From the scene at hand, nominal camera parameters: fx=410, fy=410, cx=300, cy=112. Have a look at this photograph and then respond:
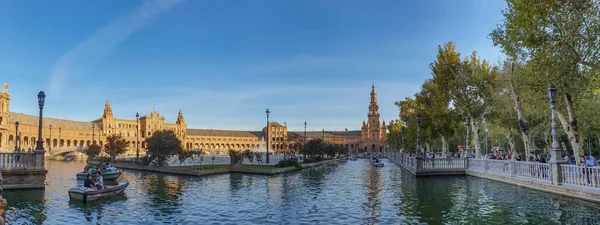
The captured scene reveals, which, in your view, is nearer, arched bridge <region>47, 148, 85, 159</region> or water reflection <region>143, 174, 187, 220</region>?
water reflection <region>143, 174, 187, 220</region>

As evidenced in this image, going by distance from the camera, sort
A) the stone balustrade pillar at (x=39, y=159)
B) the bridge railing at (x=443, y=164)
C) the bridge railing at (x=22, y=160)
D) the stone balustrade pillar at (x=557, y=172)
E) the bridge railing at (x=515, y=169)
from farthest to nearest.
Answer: the bridge railing at (x=443, y=164), the stone balustrade pillar at (x=39, y=159), the bridge railing at (x=22, y=160), the bridge railing at (x=515, y=169), the stone balustrade pillar at (x=557, y=172)

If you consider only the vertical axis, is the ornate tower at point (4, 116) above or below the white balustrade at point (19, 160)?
above

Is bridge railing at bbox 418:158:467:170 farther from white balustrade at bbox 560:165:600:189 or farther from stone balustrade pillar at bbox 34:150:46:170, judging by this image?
stone balustrade pillar at bbox 34:150:46:170

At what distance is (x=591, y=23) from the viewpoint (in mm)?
21547

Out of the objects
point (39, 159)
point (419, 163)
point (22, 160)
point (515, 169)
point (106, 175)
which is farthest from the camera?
point (419, 163)

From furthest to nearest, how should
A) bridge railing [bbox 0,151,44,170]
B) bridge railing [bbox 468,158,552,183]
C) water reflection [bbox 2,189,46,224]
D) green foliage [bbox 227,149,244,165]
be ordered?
1. green foliage [bbox 227,149,244,165]
2. bridge railing [bbox 0,151,44,170]
3. bridge railing [bbox 468,158,552,183]
4. water reflection [bbox 2,189,46,224]

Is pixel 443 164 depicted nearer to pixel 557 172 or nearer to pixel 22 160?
pixel 557 172

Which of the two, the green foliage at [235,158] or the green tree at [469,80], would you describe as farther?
the green foliage at [235,158]

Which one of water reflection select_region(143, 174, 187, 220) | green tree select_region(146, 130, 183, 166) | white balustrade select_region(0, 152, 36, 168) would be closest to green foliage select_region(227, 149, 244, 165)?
green tree select_region(146, 130, 183, 166)

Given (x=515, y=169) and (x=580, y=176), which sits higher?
(x=580, y=176)

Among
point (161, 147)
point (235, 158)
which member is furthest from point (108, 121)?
point (235, 158)

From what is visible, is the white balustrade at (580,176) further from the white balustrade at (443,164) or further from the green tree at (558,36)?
the white balustrade at (443,164)

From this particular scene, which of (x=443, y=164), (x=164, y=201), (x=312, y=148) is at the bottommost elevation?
(x=164, y=201)

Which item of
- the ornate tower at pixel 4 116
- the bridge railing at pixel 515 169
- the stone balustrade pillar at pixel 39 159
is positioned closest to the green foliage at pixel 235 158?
the stone balustrade pillar at pixel 39 159
